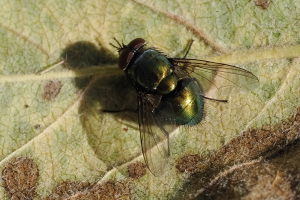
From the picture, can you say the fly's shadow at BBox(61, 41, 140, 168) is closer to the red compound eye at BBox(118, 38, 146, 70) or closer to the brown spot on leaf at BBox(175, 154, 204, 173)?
the red compound eye at BBox(118, 38, 146, 70)

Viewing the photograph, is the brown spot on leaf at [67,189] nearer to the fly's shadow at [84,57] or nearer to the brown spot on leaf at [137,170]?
the brown spot on leaf at [137,170]

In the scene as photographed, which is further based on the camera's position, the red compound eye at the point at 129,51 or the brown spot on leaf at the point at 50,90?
the brown spot on leaf at the point at 50,90

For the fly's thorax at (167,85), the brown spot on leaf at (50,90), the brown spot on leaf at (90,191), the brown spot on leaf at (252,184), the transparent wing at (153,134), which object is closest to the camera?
the brown spot on leaf at (252,184)

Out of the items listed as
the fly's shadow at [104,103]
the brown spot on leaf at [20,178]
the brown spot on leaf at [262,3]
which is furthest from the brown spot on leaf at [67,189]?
the brown spot on leaf at [262,3]

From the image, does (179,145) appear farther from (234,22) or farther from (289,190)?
(234,22)

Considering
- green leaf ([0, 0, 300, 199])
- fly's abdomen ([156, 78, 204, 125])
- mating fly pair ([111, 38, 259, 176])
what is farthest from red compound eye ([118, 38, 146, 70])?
fly's abdomen ([156, 78, 204, 125])

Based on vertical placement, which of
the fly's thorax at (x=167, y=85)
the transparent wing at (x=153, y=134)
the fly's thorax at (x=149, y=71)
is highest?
the fly's thorax at (x=149, y=71)

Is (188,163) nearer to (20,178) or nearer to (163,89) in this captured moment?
(163,89)
